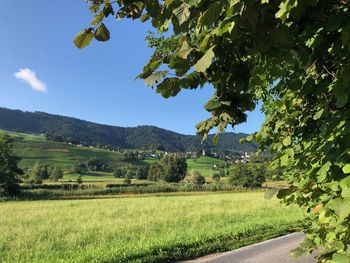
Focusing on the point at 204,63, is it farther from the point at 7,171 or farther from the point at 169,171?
the point at 169,171

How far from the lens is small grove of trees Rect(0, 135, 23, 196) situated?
6950 centimetres

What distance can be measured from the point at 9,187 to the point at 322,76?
74.0 meters

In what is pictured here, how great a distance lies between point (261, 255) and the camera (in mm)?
12000

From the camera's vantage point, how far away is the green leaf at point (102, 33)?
2.67 meters

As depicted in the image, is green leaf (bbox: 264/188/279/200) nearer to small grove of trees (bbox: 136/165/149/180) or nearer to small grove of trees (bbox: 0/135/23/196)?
small grove of trees (bbox: 0/135/23/196)

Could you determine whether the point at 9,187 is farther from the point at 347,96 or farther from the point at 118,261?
the point at 347,96

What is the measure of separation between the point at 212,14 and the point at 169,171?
129m

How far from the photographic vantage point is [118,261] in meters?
11.0

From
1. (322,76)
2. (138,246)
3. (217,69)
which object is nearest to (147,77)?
(217,69)

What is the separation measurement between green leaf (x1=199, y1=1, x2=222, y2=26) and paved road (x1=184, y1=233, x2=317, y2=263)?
10.1 meters

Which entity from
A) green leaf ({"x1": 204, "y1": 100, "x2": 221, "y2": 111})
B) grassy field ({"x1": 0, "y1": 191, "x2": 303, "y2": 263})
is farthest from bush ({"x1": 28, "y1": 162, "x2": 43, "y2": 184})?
green leaf ({"x1": 204, "y1": 100, "x2": 221, "y2": 111})

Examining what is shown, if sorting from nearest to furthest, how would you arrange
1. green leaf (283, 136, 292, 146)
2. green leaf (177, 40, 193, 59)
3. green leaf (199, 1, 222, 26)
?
green leaf (199, 1, 222, 26) < green leaf (177, 40, 193, 59) < green leaf (283, 136, 292, 146)

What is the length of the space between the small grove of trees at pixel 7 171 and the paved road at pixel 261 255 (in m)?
64.1

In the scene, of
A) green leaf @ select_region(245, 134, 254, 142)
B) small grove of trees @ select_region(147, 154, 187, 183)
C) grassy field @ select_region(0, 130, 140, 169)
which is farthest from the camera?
grassy field @ select_region(0, 130, 140, 169)
